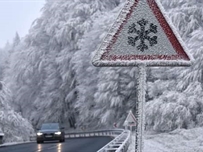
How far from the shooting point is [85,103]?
4750 centimetres

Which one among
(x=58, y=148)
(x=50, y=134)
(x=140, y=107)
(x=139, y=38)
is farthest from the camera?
(x=50, y=134)

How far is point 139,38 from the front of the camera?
4.02 meters

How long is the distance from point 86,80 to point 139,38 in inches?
1723

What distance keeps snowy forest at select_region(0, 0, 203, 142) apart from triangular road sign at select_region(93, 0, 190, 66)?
2877 cm

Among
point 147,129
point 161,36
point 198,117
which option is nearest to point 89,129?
point 147,129

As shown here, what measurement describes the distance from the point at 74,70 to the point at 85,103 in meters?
4.71

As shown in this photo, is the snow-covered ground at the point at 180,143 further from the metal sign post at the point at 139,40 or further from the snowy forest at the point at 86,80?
the metal sign post at the point at 139,40

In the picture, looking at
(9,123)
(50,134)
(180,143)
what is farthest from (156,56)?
(9,123)

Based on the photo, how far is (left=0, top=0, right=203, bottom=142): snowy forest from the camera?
110 feet

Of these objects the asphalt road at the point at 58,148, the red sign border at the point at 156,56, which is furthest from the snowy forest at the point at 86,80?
the red sign border at the point at 156,56

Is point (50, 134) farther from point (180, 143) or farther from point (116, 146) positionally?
point (116, 146)

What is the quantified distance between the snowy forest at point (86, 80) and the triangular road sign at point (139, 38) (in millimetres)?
28768

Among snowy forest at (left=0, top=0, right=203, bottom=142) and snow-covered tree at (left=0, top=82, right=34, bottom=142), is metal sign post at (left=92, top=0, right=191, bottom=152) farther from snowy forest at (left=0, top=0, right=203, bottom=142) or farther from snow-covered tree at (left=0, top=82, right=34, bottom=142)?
snow-covered tree at (left=0, top=82, right=34, bottom=142)

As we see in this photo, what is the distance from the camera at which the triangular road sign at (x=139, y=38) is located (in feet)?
13.2
